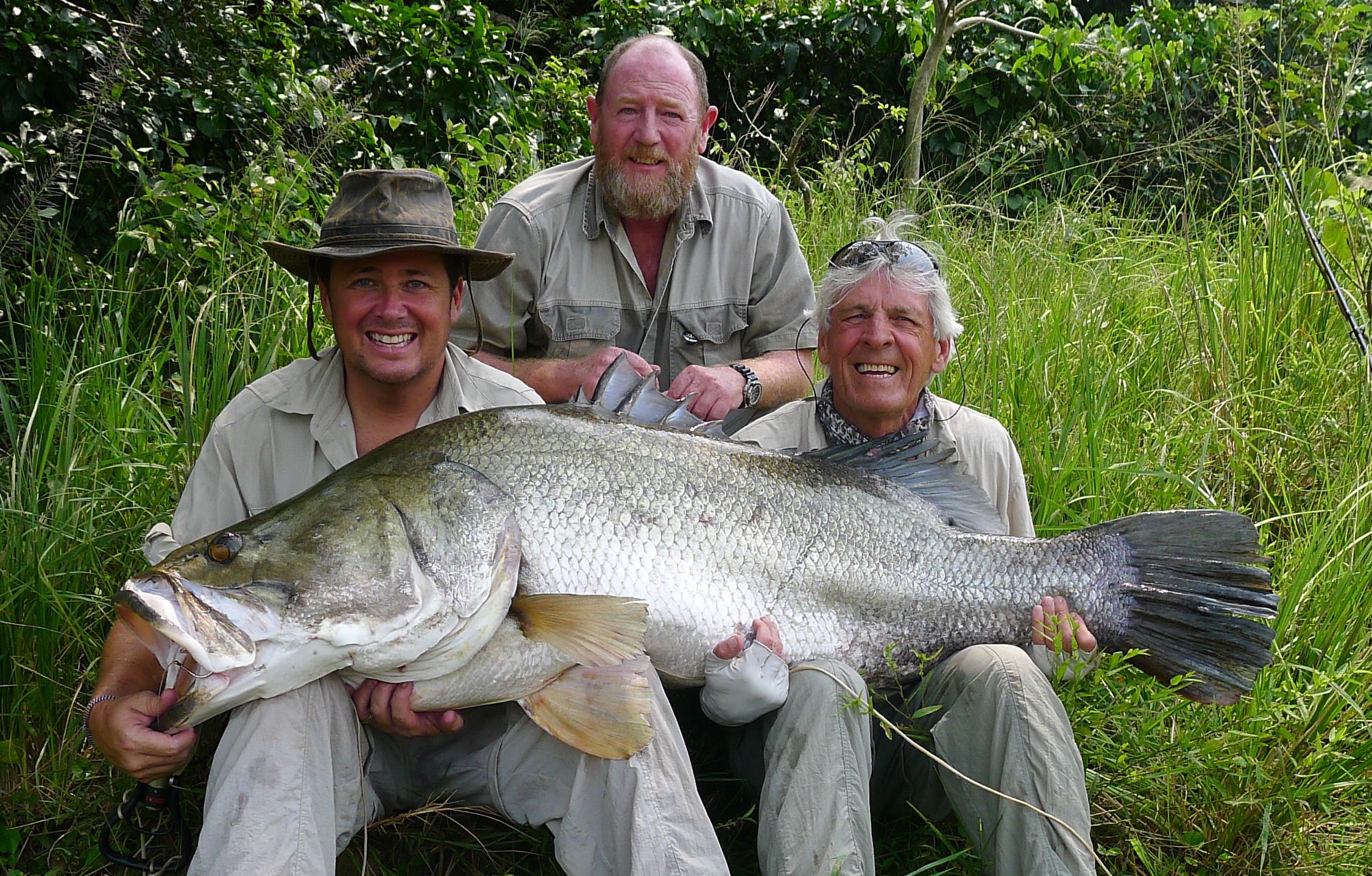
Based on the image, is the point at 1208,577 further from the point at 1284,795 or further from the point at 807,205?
the point at 807,205

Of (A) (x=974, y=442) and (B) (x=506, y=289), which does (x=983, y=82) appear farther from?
(A) (x=974, y=442)

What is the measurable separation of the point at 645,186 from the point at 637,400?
139cm

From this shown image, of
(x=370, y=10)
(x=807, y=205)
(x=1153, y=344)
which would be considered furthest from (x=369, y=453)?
(x=370, y=10)

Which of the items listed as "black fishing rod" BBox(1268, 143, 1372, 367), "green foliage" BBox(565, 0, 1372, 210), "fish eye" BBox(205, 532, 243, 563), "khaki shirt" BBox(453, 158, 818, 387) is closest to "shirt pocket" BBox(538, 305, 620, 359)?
"khaki shirt" BBox(453, 158, 818, 387)

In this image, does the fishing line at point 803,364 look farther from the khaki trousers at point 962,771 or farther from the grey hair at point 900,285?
the khaki trousers at point 962,771

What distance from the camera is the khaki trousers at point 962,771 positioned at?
8.02 ft

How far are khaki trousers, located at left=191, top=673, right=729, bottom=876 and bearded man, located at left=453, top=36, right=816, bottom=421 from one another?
156 cm

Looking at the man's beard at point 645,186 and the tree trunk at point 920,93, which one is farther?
the tree trunk at point 920,93

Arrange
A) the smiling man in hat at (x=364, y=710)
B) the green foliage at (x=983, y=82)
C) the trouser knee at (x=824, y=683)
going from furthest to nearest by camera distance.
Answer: the green foliage at (x=983, y=82) → the trouser knee at (x=824, y=683) → the smiling man in hat at (x=364, y=710)

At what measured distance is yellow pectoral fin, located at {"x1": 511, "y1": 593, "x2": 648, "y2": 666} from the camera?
2.46 metres

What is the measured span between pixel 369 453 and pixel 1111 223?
5437 millimetres

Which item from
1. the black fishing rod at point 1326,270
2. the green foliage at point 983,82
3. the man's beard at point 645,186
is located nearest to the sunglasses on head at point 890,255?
the man's beard at point 645,186

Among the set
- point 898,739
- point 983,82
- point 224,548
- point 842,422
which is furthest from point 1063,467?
point 983,82

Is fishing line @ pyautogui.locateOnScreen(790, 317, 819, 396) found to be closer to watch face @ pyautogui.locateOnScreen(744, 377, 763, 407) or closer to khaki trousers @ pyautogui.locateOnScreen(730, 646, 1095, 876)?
watch face @ pyautogui.locateOnScreen(744, 377, 763, 407)
